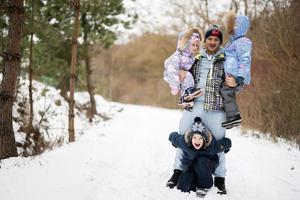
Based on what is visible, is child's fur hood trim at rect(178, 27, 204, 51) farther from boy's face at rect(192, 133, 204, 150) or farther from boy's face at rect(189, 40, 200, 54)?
boy's face at rect(192, 133, 204, 150)

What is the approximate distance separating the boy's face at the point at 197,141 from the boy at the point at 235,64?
1.07 feet

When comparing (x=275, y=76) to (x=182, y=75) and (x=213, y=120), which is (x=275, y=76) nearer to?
(x=213, y=120)

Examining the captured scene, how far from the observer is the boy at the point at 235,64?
153 inches

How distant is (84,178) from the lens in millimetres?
4484

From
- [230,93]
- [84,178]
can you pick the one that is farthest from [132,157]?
[230,93]

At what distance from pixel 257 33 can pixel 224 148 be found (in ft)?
17.8

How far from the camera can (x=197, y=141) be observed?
13.4 feet

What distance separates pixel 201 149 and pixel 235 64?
41.3 inches

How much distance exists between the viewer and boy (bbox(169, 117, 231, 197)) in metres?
4.10

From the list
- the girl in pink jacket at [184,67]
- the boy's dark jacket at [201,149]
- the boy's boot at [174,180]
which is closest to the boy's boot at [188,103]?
the girl in pink jacket at [184,67]

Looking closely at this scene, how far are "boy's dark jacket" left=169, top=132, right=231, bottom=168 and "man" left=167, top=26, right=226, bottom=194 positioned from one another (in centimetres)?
12

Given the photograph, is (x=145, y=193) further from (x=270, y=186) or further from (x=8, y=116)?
(x=8, y=116)

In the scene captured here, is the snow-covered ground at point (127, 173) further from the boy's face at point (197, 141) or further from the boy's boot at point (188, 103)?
the boy's boot at point (188, 103)

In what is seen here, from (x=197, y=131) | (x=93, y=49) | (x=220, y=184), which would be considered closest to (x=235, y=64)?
(x=197, y=131)
